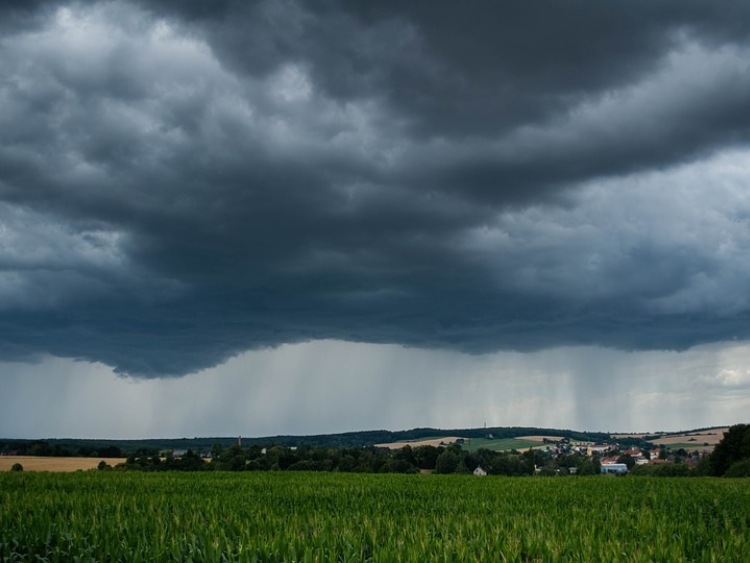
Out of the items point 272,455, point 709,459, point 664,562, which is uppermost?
point 664,562

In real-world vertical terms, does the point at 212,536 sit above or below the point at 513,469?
above

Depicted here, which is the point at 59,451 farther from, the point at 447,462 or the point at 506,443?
the point at 506,443

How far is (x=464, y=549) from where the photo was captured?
10227mm

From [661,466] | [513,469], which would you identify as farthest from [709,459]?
[513,469]

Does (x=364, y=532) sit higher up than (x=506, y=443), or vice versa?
(x=364, y=532)

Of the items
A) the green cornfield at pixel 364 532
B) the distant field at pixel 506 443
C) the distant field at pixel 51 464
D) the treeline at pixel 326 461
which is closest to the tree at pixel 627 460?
the treeline at pixel 326 461

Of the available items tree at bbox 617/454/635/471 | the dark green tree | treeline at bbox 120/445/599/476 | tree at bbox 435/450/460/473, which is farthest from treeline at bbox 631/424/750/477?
tree at bbox 435/450/460/473

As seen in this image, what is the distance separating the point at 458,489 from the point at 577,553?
17081mm

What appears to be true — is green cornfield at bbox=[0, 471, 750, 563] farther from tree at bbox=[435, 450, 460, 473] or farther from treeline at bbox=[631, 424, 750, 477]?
treeline at bbox=[631, 424, 750, 477]

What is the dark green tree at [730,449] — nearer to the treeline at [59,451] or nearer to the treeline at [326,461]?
the treeline at [326,461]

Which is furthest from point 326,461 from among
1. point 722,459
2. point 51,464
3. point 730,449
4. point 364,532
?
point 722,459

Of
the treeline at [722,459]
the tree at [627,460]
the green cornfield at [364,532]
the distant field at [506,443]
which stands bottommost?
the distant field at [506,443]

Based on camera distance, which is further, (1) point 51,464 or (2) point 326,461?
(2) point 326,461

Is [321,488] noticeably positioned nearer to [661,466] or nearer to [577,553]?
[577,553]
